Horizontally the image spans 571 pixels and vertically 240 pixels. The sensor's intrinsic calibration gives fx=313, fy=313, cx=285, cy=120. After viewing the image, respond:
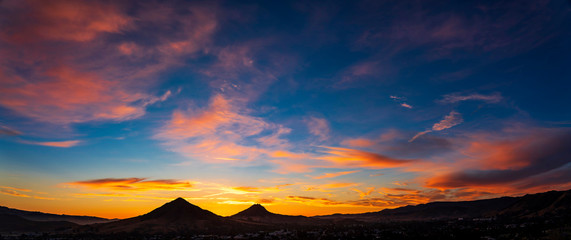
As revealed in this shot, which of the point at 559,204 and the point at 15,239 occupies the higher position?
the point at 559,204

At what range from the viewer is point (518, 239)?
255 ft

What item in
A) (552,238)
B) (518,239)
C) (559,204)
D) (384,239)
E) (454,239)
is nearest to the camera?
(552,238)

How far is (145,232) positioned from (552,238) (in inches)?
6182

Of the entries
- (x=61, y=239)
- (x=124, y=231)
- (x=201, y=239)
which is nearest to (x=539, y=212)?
(x=201, y=239)

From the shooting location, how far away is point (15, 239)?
12975 cm

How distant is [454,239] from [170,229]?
13832 centimetres

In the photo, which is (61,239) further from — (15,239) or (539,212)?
(539,212)

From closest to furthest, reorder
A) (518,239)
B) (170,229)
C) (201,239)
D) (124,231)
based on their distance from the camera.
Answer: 1. (518,239)
2. (201,239)
3. (124,231)
4. (170,229)

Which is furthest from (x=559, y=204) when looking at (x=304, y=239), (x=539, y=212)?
(x=304, y=239)

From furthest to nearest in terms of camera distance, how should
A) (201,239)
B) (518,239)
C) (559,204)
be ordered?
(559,204), (201,239), (518,239)

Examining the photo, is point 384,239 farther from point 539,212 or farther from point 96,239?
point 539,212

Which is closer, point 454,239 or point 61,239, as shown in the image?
point 454,239

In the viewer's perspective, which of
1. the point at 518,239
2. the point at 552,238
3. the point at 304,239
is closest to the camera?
the point at 552,238

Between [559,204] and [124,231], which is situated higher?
[559,204]
